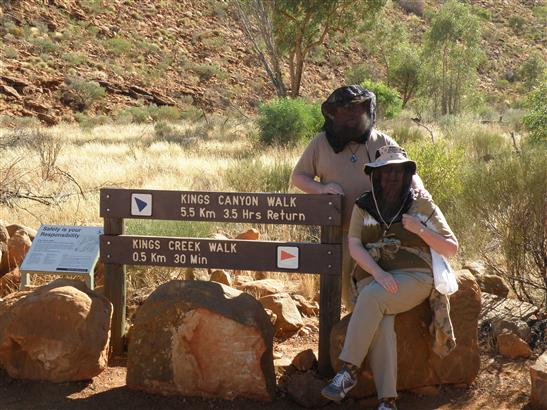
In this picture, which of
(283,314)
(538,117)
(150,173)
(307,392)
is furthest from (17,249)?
(538,117)

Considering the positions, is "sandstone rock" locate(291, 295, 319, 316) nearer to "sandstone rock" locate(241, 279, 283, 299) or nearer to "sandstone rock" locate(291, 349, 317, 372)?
"sandstone rock" locate(241, 279, 283, 299)

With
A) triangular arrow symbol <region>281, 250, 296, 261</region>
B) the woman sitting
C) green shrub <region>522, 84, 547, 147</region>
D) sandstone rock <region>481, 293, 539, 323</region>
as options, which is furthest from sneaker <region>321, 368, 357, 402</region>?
green shrub <region>522, 84, 547, 147</region>

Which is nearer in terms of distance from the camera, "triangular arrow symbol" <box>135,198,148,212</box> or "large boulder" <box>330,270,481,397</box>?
"large boulder" <box>330,270,481,397</box>

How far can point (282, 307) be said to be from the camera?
599 cm

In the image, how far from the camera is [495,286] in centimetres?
625

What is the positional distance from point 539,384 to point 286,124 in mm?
15684

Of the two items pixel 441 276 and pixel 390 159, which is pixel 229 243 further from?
pixel 441 276

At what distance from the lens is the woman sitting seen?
13.6ft

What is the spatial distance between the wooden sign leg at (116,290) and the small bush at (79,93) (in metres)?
26.3

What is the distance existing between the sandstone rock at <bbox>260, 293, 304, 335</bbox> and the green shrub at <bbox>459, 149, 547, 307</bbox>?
1821mm

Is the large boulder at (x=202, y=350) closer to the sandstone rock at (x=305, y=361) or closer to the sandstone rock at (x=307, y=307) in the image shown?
the sandstone rock at (x=305, y=361)

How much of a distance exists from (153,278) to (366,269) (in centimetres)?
323

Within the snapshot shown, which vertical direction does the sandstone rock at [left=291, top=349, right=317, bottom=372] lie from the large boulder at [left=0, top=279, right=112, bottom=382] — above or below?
below

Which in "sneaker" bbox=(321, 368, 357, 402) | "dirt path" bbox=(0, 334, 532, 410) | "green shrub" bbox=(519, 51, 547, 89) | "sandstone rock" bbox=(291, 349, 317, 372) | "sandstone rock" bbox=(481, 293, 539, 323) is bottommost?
"dirt path" bbox=(0, 334, 532, 410)
